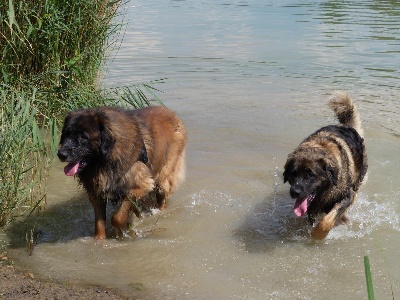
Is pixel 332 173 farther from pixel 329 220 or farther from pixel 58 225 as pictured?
pixel 58 225

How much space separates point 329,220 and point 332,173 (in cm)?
50

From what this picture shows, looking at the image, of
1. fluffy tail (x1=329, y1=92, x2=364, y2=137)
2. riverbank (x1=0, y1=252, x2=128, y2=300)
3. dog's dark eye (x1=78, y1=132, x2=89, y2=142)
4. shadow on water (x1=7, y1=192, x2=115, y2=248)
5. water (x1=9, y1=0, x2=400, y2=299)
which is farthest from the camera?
fluffy tail (x1=329, y1=92, x2=364, y2=137)

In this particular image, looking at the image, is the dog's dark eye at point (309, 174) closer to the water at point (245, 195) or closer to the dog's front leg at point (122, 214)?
the water at point (245, 195)

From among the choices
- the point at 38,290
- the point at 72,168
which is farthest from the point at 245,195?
the point at 38,290

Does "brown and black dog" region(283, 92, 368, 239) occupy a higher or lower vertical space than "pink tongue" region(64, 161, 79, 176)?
lower

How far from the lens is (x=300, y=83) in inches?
517

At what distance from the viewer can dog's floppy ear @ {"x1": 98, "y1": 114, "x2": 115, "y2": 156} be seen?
5332 mm

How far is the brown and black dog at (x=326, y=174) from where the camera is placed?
5668mm

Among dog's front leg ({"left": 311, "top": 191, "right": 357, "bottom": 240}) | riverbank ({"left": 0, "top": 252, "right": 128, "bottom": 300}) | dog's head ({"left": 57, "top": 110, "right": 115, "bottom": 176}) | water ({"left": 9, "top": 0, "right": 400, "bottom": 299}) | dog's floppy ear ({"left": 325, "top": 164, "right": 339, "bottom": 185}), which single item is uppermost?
dog's head ({"left": 57, "top": 110, "right": 115, "bottom": 176})

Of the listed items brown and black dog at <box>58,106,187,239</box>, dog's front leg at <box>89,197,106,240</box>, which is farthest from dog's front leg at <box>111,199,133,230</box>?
dog's front leg at <box>89,197,106,240</box>

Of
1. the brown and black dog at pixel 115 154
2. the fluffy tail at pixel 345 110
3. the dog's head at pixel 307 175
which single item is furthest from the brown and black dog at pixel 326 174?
the brown and black dog at pixel 115 154

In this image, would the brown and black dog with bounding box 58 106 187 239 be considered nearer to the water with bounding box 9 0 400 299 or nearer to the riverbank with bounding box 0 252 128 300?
the water with bounding box 9 0 400 299

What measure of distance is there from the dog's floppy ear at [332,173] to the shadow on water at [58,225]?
232 centimetres

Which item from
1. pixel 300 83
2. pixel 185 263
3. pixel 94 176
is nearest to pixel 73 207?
pixel 94 176
